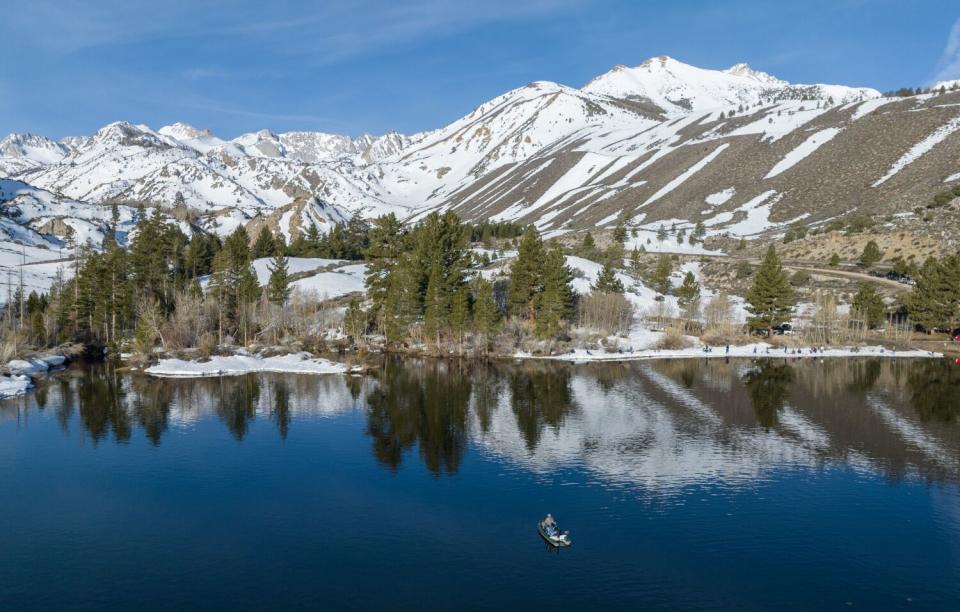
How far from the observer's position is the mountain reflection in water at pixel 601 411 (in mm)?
40281

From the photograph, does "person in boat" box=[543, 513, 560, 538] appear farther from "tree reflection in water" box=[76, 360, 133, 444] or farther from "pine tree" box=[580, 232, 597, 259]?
"pine tree" box=[580, 232, 597, 259]

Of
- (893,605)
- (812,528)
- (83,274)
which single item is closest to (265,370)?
(83,274)

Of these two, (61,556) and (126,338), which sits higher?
(126,338)

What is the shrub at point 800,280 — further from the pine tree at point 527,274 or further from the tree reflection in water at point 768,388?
the pine tree at point 527,274

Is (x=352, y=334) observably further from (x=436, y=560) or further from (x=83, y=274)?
(x=436, y=560)

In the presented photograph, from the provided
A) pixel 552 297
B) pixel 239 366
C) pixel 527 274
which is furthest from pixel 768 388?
pixel 239 366

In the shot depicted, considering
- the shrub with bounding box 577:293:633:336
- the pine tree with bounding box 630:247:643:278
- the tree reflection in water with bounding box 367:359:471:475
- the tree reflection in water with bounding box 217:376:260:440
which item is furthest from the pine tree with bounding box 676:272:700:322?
the tree reflection in water with bounding box 217:376:260:440

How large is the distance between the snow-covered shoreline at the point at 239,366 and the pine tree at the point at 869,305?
62671 millimetres

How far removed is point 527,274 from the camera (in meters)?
81.9

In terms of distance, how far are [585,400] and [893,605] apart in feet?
105

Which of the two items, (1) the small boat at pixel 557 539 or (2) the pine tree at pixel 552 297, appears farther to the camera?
(2) the pine tree at pixel 552 297

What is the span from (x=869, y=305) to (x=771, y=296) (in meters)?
13.6

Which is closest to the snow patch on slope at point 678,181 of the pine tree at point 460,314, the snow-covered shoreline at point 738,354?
the snow-covered shoreline at point 738,354

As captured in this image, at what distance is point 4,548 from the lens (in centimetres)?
2836
